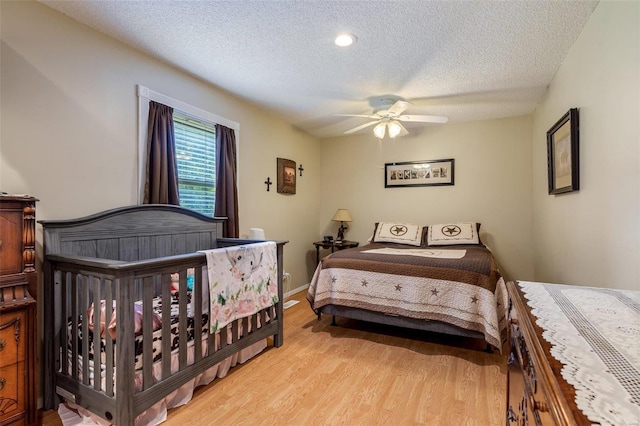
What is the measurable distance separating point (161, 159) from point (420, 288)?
2402mm

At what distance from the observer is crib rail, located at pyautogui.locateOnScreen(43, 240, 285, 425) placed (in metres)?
1.47

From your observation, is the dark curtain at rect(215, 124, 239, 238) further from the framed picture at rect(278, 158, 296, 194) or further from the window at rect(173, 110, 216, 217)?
the framed picture at rect(278, 158, 296, 194)

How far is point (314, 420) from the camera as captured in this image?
1682 millimetres

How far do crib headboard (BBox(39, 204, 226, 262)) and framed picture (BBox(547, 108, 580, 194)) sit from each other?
9.71 feet

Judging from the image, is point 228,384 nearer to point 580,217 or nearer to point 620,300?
point 620,300

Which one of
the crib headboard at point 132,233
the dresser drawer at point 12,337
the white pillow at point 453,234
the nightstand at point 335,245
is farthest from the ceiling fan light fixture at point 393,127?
the dresser drawer at point 12,337

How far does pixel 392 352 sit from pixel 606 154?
199 cm

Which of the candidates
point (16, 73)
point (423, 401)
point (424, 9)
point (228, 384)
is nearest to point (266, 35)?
point (424, 9)

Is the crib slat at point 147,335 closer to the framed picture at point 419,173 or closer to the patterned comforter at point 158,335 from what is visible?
the patterned comforter at point 158,335

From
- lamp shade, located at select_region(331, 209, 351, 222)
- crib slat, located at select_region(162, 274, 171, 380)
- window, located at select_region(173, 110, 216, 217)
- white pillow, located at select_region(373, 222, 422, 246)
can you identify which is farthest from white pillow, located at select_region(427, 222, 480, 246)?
crib slat, located at select_region(162, 274, 171, 380)

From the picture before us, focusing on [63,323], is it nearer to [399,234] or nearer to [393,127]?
[393,127]

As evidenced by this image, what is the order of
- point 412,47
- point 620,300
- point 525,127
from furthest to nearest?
point 525,127
point 412,47
point 620,300

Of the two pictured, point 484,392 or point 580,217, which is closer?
point 484,392

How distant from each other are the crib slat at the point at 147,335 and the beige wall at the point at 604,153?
239 cm
